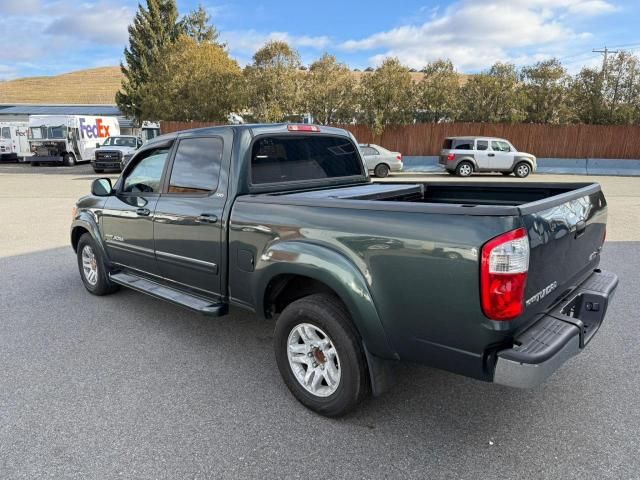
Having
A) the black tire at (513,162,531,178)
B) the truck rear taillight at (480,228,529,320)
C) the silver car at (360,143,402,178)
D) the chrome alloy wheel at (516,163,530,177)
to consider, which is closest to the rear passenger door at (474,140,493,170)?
the black tire at (513,162,531,178)

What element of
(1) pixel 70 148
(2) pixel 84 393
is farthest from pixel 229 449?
(1) pixel 70 148

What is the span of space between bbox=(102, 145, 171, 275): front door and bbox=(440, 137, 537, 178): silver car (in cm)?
1829

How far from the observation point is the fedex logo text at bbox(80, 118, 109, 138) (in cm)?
2698

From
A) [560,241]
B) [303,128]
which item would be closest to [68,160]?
[303,128]

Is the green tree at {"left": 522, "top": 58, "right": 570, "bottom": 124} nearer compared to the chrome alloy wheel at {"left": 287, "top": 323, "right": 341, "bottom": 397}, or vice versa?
the chrome alloy wheel at {"left": 287, "top": 323, "right": 341, "bottom": 397}

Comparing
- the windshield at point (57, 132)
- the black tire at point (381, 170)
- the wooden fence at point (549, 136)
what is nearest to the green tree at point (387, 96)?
the wooden fence at point (549, 136)

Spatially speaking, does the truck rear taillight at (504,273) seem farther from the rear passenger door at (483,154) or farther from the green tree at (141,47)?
the green tree at (141,47)

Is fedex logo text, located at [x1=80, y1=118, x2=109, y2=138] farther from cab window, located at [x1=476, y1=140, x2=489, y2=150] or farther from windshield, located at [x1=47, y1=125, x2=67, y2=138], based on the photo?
cab window, located at [x1=476, y1=140, x2=489, y2=150]

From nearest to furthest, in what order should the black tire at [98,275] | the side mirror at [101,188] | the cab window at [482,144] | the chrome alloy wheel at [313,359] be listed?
the chrome alloy wheel at [313,359]
the side mirror at [101,188]
the black tire at [98,275]
the cab window at [482,144]

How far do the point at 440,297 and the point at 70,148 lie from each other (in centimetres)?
2899

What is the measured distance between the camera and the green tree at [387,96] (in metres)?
26.2

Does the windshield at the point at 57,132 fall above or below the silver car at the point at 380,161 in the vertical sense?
above

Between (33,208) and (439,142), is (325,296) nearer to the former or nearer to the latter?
(33,208)

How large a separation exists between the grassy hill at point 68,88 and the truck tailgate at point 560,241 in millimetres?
81137
